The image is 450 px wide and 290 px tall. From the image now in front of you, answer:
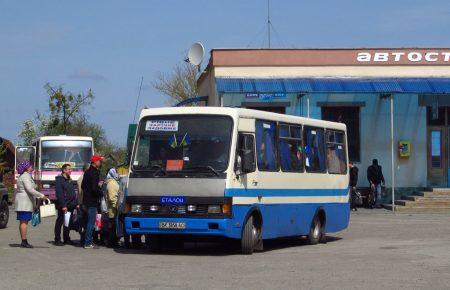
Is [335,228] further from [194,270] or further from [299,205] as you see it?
[194,270]

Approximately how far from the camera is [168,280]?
12.1 m

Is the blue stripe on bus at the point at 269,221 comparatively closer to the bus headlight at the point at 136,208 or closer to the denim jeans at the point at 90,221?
the bus headlight at the point at 136,208

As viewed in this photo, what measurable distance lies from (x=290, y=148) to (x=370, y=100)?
700 inches

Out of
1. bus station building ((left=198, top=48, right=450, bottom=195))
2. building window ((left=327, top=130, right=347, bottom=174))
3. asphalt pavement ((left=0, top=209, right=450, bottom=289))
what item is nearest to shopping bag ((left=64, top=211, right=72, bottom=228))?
asphalt pavement ((left=0, top=209, right=450, bottom=289))

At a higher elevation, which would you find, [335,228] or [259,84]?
[259,84]

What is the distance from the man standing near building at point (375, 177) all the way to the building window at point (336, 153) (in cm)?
Answer: 1267

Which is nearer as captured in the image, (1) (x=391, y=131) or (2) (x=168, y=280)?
(2) (x=168, y=280)

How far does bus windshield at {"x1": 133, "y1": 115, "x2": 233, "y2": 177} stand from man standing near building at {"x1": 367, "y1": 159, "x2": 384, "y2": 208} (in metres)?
18.4

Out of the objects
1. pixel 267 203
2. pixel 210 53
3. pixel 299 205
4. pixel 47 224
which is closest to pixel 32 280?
pixel 267 203

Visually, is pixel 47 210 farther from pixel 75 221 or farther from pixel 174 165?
pixel 174 165

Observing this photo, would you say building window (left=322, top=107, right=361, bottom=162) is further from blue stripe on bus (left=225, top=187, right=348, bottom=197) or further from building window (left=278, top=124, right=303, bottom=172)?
building window (left=278, top=124, right=303, bottom=172)

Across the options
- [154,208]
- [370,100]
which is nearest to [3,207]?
[154,208]

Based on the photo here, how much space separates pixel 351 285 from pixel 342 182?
9.01 m

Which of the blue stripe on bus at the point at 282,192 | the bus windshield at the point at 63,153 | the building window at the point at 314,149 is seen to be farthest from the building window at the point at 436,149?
the building window at the point at 314,149
